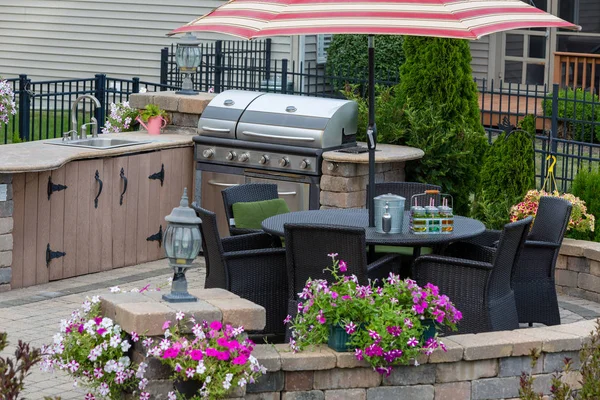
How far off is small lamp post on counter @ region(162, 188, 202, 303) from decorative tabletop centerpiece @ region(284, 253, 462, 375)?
621 mm

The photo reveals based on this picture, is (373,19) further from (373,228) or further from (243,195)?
(243,195)

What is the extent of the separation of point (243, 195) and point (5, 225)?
1.91 m

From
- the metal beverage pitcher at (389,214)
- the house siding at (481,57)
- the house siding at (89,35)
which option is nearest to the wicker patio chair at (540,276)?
the metal beverage pitcher at (389,214)

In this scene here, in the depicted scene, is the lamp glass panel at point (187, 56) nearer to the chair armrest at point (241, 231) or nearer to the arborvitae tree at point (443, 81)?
the arborvitae tree at point (443, 81)

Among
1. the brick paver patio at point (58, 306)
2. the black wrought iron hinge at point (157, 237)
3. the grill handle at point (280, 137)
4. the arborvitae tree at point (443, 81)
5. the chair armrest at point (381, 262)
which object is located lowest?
the brick paver patio at point (58, 306)

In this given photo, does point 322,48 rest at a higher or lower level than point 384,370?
higher

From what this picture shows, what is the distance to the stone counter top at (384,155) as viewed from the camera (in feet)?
31.5

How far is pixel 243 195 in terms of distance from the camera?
8383 millimetres

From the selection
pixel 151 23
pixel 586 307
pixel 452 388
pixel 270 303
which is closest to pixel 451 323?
pixel 452 388

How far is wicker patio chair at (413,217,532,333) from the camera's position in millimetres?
6969

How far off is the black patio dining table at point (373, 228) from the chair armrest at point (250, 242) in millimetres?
192

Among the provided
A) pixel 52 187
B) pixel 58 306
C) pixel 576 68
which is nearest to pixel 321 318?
pixel 58 306

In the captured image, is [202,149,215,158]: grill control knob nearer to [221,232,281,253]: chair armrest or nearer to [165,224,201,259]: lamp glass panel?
[221,232,281,253]: chair armrest

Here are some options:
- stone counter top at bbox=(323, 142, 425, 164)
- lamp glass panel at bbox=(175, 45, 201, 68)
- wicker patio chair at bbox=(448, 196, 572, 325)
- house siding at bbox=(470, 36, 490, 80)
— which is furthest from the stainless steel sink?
house siding at bbox=(470, 36, 490, 80)
